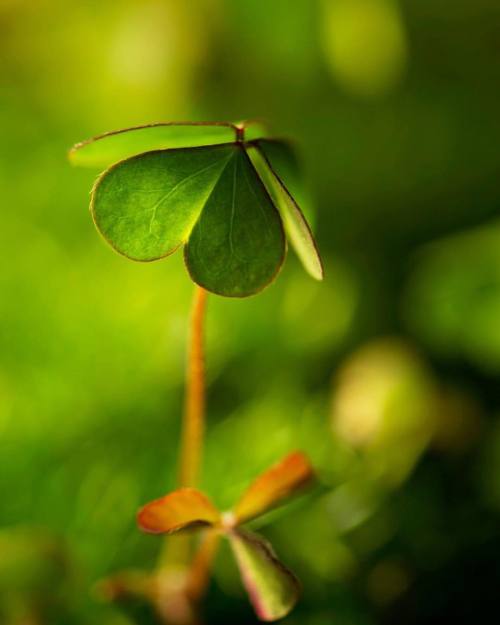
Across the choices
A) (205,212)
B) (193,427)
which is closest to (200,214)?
(205,212)

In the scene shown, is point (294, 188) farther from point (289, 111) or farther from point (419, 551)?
point (289, 111)

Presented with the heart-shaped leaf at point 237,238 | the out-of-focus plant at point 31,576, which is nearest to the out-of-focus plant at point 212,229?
the heart-shaped leaf at point 237,238

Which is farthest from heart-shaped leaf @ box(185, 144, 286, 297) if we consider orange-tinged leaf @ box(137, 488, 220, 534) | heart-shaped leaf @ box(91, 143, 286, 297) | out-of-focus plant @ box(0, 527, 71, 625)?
out-of-focus plant @ box(0, 527, 71, 625)

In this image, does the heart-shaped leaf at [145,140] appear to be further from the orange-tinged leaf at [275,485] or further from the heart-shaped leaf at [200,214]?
the orange-tinged leaf at [275,485]

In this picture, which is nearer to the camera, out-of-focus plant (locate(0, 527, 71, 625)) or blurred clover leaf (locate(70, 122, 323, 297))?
blurred clover leaf (locate(70, 122, 323, 297))

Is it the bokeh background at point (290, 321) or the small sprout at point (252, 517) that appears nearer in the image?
the small sprout at point (252, 517)

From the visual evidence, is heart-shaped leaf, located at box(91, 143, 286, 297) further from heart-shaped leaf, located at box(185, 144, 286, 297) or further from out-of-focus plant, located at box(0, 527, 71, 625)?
out-of-focus plant, located at box(0, 527, 71, 625)

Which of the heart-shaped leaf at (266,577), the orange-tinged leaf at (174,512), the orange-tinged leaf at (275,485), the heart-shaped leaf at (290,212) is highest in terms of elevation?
the heart-shaped leaf at (290,212)
